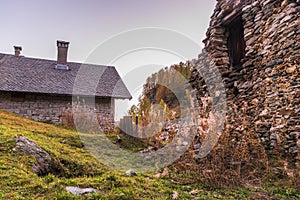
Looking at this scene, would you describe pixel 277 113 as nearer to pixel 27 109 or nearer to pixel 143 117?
pixel 143 117

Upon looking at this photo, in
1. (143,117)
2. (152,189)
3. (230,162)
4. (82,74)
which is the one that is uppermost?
(82,74)

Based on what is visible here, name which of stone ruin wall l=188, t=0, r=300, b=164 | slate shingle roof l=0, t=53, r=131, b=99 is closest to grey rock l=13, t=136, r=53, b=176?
stone ruin wall l=188, t=0, r=300, b=164

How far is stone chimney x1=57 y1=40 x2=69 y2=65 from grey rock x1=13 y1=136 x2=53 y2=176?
35.9ft

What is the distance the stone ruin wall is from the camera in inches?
137

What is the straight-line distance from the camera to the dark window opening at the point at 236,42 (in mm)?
5223

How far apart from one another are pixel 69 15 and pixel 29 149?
624 centimetres

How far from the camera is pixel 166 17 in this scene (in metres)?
7.18

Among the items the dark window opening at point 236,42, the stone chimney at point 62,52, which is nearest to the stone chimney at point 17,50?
the stone chimney at point 62,52

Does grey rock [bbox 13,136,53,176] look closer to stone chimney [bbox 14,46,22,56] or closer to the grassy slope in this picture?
the grassy slope

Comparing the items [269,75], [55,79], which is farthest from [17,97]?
[269,75]

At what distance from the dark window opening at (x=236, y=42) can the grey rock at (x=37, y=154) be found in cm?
429

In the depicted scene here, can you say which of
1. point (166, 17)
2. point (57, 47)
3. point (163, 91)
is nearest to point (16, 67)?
point (57, 47)

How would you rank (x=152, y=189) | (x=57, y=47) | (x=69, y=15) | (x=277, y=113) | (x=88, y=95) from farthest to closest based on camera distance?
(x=57, y=47) < (x=88, y=95) < (x=69, y=15) < (x=277, y=113) < (x=152, y=189)

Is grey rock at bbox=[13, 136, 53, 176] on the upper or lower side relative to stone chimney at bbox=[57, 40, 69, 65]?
lower
